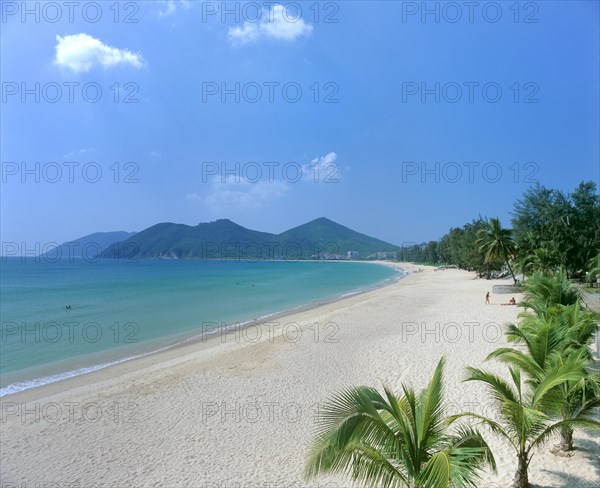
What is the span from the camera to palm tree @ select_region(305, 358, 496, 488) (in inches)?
163

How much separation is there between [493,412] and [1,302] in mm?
51089

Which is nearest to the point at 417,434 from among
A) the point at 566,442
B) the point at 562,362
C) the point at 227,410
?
the point at 562,362

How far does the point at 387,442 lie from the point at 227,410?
23.2 feet

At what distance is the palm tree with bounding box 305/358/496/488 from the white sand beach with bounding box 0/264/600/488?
101 inches

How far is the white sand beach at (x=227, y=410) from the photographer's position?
7.27 metres

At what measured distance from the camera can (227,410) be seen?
34.0ft

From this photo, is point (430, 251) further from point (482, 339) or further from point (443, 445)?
point (443, 445)

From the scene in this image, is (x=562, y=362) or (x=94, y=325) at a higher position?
(x=562, y=362)

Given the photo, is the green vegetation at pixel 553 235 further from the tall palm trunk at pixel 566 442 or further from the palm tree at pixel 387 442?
the palm tree at pixel 387 442

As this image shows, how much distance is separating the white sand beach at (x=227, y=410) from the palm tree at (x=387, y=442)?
8.38ft

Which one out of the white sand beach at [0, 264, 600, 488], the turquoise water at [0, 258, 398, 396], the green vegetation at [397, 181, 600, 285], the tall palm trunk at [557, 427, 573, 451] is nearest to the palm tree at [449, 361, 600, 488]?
the white sand beach at [0, 264, 600, 488]

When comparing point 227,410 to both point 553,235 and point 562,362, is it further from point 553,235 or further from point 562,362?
point 553,235

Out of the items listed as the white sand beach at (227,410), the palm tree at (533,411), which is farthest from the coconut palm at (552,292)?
the palm tree at (533,411)

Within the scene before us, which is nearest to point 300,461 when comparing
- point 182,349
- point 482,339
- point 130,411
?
point 130,411
